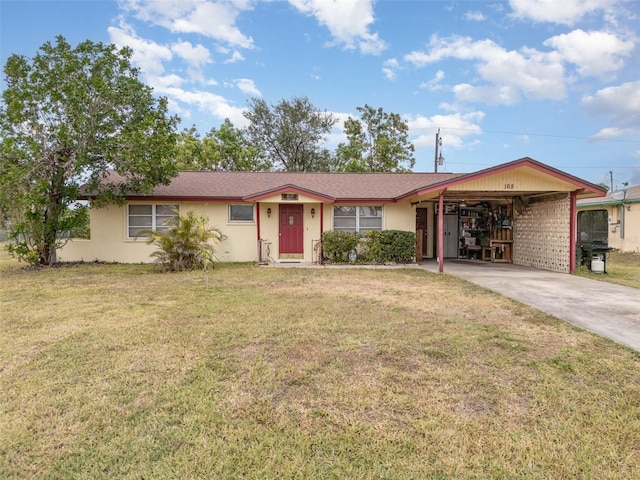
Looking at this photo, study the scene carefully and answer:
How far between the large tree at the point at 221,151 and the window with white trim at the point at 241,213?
13.8 m

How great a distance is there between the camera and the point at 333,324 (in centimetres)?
510

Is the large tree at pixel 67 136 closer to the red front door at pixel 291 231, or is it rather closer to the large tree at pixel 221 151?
the red front door at pixel 291 231

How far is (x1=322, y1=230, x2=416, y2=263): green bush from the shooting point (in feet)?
41.5

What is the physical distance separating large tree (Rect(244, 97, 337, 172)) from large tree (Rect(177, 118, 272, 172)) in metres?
1.09

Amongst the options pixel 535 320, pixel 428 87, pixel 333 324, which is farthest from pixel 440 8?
pixel 333 324

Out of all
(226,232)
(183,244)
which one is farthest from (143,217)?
(183,244)

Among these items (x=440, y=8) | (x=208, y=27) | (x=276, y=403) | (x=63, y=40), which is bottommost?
(x=276, y=403)

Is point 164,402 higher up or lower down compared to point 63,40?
lower down

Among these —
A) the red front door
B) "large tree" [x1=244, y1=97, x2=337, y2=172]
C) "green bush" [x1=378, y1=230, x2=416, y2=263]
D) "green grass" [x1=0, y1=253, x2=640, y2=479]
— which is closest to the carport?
"green bush" [x1=378, y1=230, x2=416, y2=263]

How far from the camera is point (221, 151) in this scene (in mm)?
27812

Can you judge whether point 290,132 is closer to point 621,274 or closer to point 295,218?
point 295,218

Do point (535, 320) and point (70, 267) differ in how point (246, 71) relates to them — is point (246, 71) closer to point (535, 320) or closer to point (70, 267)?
point (70, 267)

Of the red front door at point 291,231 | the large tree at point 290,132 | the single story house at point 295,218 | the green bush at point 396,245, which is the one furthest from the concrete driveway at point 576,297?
the large tree at point 290,132

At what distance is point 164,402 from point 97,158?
11022mm
